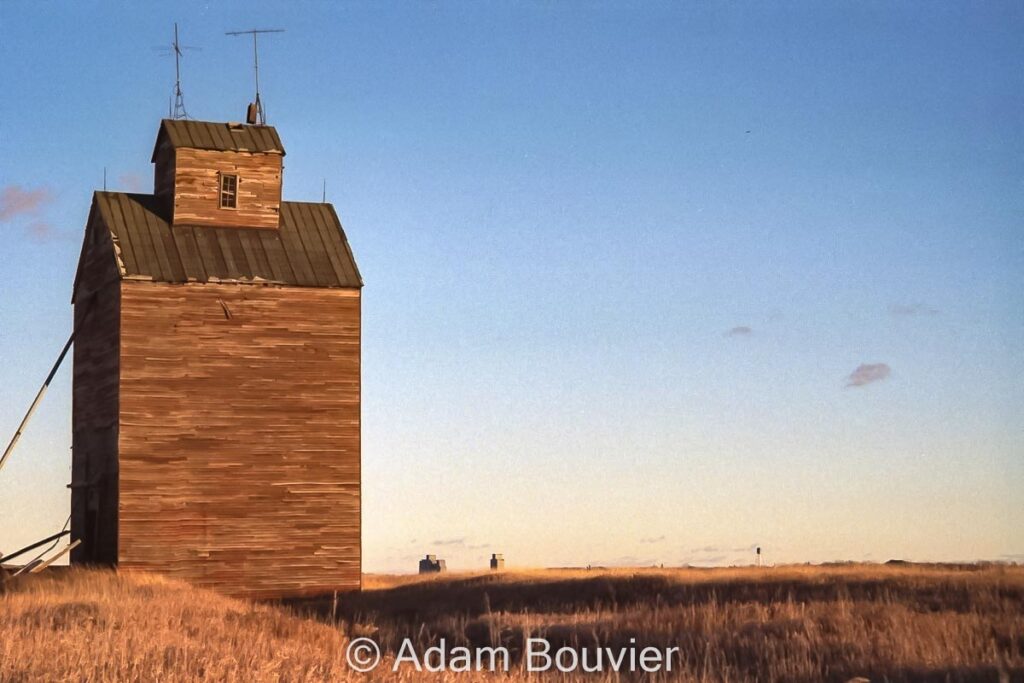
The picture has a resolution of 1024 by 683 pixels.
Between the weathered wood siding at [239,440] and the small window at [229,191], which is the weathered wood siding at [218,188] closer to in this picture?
the small window at [229,191]

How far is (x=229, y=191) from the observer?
38.3m

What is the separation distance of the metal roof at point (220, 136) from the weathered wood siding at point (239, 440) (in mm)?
4710

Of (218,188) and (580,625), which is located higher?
(218,188)

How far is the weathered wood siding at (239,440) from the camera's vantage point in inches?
1358

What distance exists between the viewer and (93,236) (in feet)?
129

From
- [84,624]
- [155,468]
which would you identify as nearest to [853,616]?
[84,624]

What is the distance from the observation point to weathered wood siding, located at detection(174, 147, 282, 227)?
3788 centimetres

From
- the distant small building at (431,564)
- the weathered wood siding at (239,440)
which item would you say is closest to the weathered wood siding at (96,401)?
the weathered wood siding at (239,440)

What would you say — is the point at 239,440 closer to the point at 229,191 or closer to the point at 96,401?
the point at 96,401

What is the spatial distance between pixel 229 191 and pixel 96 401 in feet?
21.2

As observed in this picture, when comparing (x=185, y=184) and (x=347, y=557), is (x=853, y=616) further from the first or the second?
(x=185, y=184)

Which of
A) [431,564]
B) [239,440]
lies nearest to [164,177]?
[239,440]

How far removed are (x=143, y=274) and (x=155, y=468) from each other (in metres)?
4.76

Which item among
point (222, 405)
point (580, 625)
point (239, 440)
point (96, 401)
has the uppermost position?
point (96, 401)
